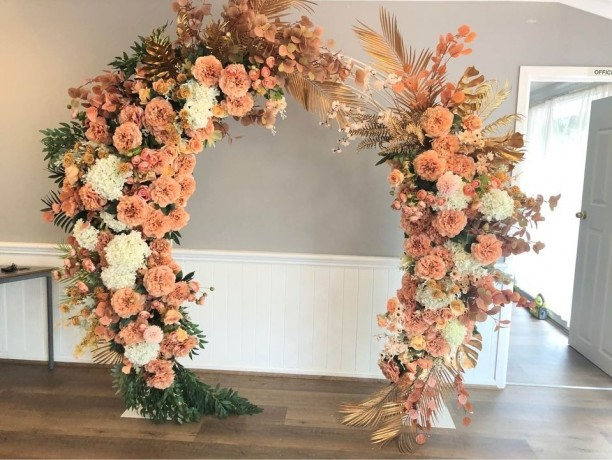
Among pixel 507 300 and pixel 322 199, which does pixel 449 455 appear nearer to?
pixel 507 300

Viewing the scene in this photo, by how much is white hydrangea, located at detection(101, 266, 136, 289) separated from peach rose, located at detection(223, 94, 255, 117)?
2.99 feet

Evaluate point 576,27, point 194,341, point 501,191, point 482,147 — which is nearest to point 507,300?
point 501,191

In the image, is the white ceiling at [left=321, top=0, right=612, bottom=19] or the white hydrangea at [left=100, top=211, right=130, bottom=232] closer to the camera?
the white hydrangea at [left=100, top=211, right=130, bottom=232]

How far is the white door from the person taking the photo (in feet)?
11.1

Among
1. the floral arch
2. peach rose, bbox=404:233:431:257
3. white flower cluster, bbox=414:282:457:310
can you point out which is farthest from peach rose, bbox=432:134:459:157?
white flower cluster, bbox=414:282:457:310

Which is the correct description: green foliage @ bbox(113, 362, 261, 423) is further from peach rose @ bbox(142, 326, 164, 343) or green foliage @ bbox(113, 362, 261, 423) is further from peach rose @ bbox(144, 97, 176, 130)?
peach rose @ bbox(144, 97, 176, 130)

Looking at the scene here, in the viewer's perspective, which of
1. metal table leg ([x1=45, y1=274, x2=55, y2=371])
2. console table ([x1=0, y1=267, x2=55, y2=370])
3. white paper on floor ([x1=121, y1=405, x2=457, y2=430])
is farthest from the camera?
metal table leg ([x1=45, y1=274, x2=55, y2=371])

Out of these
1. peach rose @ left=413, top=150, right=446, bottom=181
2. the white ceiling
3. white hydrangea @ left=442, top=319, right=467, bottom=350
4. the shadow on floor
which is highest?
the white ceiling

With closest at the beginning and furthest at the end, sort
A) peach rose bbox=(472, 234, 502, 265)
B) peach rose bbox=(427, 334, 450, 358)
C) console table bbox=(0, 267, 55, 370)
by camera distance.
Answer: peach rose bbox=(472, 234, 502, 265)
peach rose bbox=(427, 334, 450, 358)
console table bbox=(0, 267, 55, 370)

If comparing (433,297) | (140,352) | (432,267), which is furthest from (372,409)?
(140,352)

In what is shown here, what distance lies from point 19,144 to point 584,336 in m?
4.36

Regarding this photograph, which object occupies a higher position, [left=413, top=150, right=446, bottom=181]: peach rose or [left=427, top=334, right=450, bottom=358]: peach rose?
[left=413, top=150, right=446, bottom=181]: peach rose

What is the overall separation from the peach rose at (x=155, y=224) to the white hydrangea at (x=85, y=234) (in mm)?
243

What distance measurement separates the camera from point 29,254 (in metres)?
3.23
